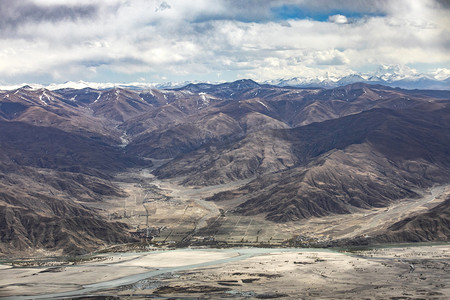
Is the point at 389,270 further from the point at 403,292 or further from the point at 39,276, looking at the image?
the point at 39,276

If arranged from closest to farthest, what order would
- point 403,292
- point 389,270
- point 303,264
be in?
point 403,292 → point 389,270 → point 303,264

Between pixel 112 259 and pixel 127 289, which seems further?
pixel 112 259

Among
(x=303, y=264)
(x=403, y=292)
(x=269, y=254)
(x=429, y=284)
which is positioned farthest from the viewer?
(x=269, y=254)

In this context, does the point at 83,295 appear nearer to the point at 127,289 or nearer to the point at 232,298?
the point at 127,289

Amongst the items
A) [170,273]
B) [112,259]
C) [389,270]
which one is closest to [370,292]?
[389,270]

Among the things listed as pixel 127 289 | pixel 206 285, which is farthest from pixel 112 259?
pixel 206 285

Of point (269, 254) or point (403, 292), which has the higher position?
point (403, 292)
